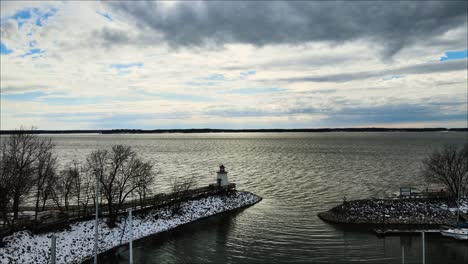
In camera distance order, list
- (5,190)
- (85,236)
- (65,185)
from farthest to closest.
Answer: (65,185) < (85,236) < (5,190)

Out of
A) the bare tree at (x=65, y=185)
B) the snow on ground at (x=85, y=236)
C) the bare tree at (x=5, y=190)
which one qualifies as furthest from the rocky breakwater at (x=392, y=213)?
the bare tree at (x=5, y=190)

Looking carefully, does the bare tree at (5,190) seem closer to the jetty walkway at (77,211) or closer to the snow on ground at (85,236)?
the jetty walkway at (77,211)

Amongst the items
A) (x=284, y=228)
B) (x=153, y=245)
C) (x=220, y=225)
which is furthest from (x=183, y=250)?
(x=284, y=228)

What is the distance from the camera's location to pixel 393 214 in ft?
133

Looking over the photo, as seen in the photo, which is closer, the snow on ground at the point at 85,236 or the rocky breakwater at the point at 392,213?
the snow on ground at the point at 85,236

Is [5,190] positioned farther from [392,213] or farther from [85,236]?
[392,213]

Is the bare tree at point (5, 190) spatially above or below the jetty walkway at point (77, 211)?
above

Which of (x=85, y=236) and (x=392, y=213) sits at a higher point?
(x=85, y=236)

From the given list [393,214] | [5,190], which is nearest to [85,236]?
[5,190]

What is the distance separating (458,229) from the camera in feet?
112

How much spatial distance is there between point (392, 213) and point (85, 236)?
32.0 metres

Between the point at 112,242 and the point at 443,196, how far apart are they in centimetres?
4096

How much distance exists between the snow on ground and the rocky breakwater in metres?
14.0

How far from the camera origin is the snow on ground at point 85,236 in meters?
26.7
